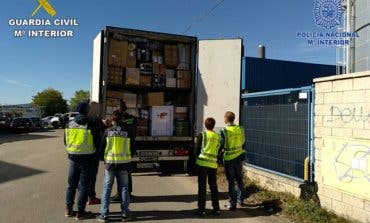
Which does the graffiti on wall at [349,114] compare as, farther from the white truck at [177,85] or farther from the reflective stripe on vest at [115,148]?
the white truck at [177,85]

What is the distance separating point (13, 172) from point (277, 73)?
32.6ft

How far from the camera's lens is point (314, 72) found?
1781cm

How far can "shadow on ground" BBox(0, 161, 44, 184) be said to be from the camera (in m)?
10.7

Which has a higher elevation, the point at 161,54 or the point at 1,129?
the point at 161,54

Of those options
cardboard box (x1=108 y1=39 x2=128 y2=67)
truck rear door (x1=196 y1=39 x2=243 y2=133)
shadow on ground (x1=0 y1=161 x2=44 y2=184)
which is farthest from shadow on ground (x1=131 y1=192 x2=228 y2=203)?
shadow on ground (x1=0 y1=161 x2=44 y2=184)

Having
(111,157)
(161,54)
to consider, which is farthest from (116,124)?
(161,54)

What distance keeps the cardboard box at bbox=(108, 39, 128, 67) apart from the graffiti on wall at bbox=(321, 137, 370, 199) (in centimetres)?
525

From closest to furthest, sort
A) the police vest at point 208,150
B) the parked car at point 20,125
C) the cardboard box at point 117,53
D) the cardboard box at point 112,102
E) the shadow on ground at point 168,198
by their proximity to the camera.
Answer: the police vest at point 208,150
the shadow on ground at point 168,198
the cardboard box at point 117,53
the cardboard box at point 112,102
the parked car at point 20,125

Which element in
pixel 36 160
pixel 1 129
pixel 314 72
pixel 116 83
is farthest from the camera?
pixel 1 129

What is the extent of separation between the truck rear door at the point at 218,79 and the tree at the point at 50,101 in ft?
234

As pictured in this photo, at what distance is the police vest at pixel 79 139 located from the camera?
6863 millimetres

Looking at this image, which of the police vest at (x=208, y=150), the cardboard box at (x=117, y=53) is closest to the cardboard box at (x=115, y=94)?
the cardboard box at (x=117, y=53)

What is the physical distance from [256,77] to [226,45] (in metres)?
4.42

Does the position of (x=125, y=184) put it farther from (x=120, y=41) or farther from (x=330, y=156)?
(x=120, y=41)
